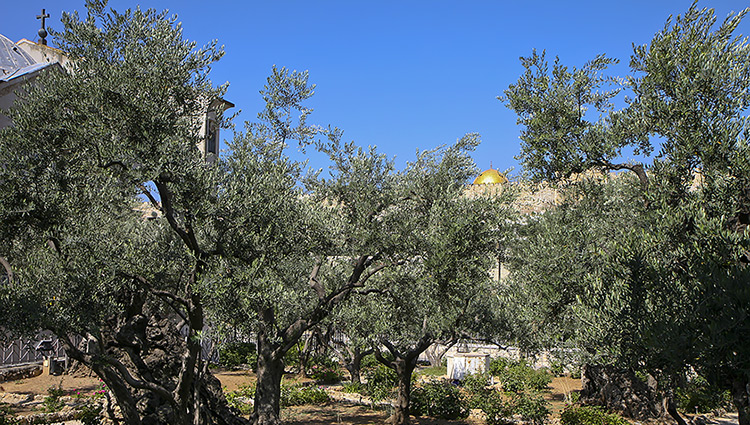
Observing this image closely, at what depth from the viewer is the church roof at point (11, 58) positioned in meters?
26.2

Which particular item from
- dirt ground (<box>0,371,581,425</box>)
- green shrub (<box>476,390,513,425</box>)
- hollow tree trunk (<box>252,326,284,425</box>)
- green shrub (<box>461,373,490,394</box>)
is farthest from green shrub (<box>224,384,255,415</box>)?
green shrub (<box>461,373,490,394</box>)

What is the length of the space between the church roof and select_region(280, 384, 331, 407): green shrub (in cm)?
1955

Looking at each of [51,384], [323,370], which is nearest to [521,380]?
[323,370]

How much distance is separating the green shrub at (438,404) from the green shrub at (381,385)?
7.04 ft

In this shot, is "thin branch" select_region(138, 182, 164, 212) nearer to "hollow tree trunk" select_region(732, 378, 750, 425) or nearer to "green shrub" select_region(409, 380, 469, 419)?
"hollow tree trunk" select_region(732, 378, 750, 425)

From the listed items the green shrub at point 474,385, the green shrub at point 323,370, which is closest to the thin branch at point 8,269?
the green shrub at point 474,385

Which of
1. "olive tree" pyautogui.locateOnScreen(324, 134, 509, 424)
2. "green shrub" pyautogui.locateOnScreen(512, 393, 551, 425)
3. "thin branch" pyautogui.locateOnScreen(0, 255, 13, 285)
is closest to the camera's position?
"thin branch" pyautogui.locateOnScreen(0, 255, 13, 285)

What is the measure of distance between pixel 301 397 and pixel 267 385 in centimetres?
831

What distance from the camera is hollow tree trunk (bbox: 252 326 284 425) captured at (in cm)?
1346

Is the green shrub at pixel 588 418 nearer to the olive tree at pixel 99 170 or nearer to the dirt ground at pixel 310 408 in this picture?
the dirt ground at pixel 310 408

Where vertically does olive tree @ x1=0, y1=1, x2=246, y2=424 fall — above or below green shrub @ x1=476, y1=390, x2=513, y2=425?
above

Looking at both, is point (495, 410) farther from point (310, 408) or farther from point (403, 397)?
point (310, 408)

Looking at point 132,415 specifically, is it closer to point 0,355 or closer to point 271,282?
point 271,282

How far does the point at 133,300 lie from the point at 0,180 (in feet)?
15.6
